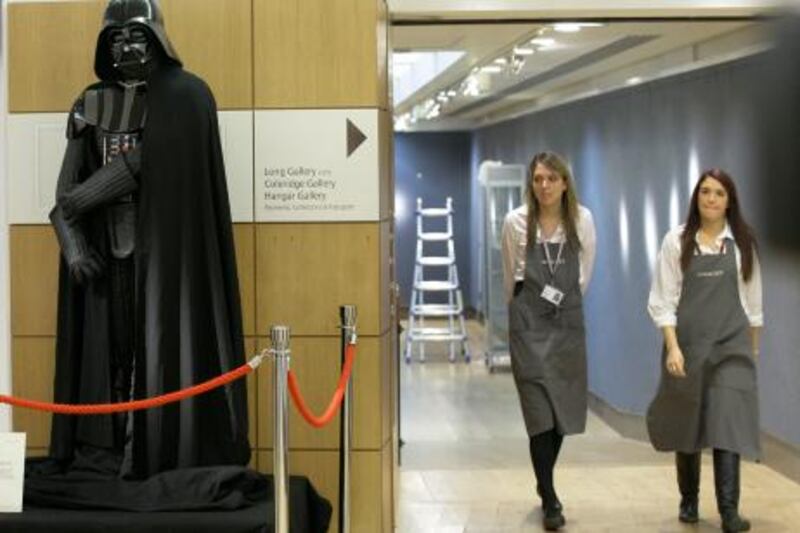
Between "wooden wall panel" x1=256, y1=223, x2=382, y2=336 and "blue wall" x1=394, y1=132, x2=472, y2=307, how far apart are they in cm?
1417

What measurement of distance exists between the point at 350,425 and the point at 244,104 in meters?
1.14

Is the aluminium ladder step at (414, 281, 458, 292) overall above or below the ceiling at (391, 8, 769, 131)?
below

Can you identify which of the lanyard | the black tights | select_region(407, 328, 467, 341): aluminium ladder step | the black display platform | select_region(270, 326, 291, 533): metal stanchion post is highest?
the lanyard

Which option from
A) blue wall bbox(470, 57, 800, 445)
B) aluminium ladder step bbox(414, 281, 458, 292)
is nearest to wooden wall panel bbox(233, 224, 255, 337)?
blue wall bbox(470, 57, 800, 445)

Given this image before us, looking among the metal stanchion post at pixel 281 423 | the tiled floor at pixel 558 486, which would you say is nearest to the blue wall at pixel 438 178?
the tiled floor at pixel 558 486

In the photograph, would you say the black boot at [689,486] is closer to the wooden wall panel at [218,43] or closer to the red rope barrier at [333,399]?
the red rope barrier at [333,399]

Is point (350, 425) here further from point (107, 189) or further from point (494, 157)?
point (494, 157)

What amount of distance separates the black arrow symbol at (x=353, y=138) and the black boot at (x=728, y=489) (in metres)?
1.90

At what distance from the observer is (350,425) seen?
374 cm

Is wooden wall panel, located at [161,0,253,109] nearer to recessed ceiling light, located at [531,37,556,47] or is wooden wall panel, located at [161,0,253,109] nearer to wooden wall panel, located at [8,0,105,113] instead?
wooden wall panel, located at [8,0,105,113]

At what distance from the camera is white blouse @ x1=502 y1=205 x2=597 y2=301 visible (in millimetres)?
4590

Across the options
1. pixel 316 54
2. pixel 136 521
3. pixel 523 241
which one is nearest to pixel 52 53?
pixel 316 54

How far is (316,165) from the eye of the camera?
12.6 feet

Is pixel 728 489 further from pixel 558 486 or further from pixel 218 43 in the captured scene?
pixel 218 43
